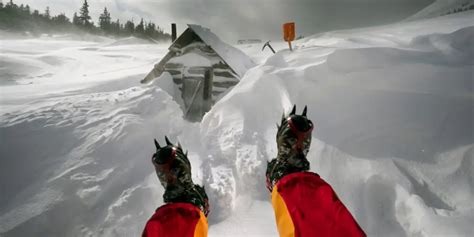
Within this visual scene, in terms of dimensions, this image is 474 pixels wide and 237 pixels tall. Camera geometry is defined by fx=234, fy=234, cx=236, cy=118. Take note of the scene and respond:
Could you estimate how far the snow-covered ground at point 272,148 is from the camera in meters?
2.55

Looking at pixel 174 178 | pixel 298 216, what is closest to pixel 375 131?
pixel 298 216

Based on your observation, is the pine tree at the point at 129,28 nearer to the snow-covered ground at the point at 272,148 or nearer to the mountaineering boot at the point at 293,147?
the snow-covered ground at the point at 272,148

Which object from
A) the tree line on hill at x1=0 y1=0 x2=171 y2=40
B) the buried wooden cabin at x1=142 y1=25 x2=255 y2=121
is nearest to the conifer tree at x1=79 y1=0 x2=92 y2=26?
the tree line on hill at x1=0 y1=0 x2=171 y2=40

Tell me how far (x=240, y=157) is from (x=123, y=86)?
6.20 meters

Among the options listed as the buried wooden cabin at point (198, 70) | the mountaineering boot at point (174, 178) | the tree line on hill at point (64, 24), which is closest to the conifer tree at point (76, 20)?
the tree line on hill at point (64, 24)

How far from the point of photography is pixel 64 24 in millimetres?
51312

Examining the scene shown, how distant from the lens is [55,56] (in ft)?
55.5

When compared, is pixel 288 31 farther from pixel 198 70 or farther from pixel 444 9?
pixel 444 9

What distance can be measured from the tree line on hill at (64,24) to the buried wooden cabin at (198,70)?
153ft

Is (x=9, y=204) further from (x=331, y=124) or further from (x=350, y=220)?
(x=331, y=124)

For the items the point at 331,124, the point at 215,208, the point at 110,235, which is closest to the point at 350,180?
the point at 331,124

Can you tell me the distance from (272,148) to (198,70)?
5629 millimetres

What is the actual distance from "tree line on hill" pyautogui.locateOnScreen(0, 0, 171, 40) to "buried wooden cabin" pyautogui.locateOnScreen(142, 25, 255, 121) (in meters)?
46.6

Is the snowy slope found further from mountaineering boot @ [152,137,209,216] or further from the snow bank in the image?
mountaineering boot @ [152,137,209,216]
